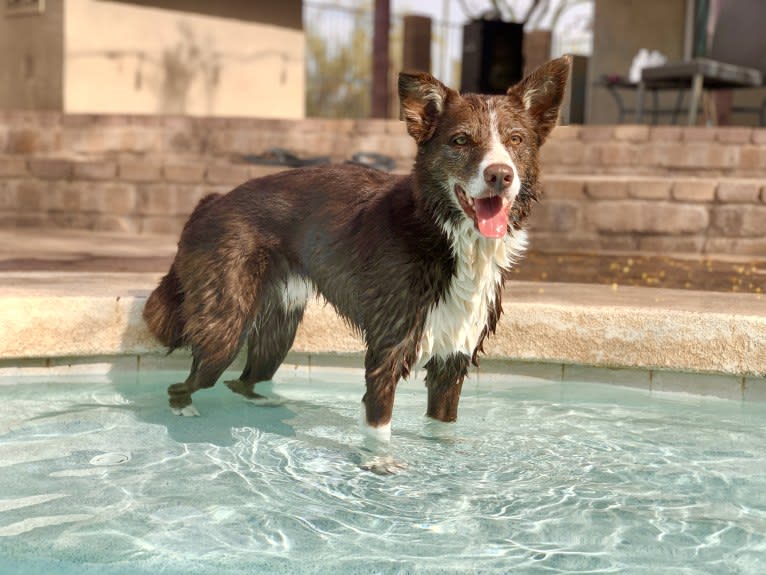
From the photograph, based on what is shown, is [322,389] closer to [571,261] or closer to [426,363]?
[426,363]

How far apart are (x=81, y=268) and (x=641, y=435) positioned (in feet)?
14.9

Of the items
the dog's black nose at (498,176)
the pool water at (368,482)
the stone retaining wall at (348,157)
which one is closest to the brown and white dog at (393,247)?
the dog's black nose at (498,176)

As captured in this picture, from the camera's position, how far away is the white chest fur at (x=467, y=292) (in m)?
3.93

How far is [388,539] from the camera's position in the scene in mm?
3227

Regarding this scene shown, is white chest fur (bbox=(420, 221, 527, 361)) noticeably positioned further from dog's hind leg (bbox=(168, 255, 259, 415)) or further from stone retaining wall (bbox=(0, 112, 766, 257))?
stone retaining wall (bbox=(0, 112, 766, 257))

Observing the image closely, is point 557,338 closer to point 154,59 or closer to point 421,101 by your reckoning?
point 421,101

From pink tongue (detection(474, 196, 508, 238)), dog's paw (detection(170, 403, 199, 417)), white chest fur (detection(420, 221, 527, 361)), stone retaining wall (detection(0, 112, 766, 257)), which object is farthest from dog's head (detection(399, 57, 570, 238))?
stone retaining wall (detection(0, 112, 766, 257))

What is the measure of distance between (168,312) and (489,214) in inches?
77.6

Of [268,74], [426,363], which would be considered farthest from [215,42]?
[426,363]

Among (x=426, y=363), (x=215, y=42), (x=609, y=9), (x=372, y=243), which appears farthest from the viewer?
(x=609, y=9)

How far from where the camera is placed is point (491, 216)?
3689 mm

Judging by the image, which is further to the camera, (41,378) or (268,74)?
(268,74)

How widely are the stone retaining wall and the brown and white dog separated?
596 cm

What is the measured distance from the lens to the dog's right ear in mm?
3801
